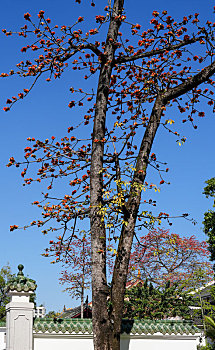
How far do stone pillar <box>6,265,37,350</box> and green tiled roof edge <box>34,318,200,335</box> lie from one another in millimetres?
233

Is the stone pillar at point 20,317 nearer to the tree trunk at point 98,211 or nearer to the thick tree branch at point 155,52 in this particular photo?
the tree trunk at point 98,211

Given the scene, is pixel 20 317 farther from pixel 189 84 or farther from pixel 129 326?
pixel 189 84

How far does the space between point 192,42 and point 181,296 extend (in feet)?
18.2

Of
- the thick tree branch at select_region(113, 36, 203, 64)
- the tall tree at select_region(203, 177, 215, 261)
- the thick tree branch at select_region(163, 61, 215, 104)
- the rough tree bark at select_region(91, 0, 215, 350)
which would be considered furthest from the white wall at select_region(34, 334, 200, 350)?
the tall tree at select_region(203, 177, 215, 261)

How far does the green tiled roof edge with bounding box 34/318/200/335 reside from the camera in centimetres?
782

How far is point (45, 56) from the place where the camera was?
296 inches

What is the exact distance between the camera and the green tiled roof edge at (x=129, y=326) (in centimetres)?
782

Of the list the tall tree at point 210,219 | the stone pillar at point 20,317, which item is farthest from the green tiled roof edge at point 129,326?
the tall tree at point 210,219

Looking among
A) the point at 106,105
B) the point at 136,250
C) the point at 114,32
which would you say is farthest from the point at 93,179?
the point at 136,250

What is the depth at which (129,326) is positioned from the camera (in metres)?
8.28

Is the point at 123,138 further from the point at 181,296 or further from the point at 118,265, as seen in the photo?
the point at 181,296

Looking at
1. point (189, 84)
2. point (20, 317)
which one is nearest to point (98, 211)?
point (20, 317)

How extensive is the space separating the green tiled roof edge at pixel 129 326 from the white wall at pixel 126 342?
91mm

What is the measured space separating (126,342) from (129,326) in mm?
286
